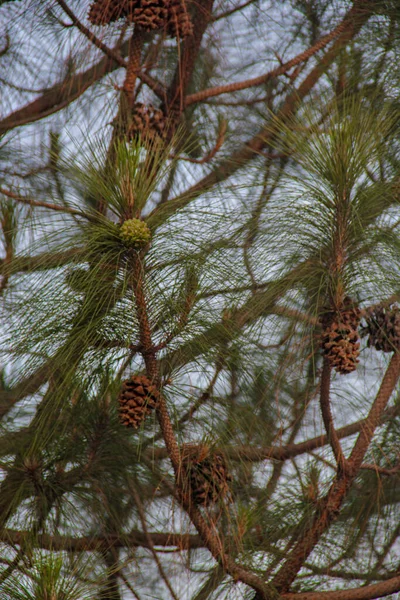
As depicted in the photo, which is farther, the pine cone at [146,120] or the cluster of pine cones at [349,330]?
the pine cone at [146,120]

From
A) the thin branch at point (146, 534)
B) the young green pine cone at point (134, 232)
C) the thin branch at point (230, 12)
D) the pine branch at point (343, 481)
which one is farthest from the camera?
the thin branch at point (230, 12)

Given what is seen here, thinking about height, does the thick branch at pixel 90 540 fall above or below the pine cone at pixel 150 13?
below

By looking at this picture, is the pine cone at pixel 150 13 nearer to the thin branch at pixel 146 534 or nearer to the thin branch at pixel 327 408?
the thin branch at pixel 327 408

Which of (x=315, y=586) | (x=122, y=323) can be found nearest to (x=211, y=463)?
(x=122, y=323)

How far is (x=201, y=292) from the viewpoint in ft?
3.24

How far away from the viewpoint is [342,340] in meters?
0.95

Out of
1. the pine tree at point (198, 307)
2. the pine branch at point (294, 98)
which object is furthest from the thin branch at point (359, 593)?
the pine branch at point (294, 98)

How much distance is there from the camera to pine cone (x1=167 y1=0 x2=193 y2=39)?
48.4 inches

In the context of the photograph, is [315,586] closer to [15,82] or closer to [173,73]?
[173,73]

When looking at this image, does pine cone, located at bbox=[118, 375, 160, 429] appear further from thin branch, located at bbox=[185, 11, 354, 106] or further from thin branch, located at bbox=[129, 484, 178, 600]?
thin branch, located at bbox=[185, 11, 354, 106]

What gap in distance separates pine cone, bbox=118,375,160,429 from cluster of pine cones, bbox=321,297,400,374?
0.63 ft

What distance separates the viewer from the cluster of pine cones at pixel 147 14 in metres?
1.20

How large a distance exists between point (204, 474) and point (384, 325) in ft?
0.85

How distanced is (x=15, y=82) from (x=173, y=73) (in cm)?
32
